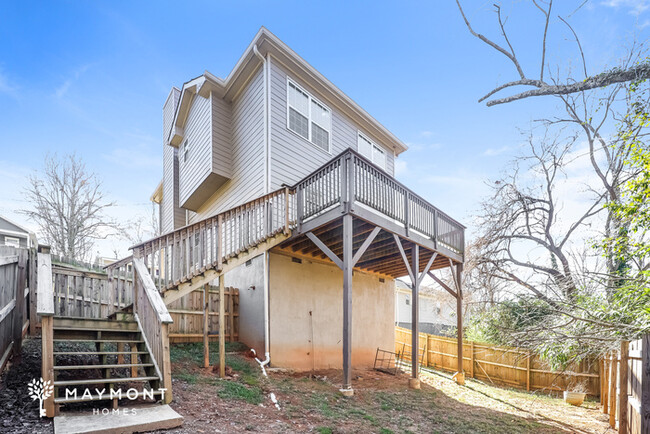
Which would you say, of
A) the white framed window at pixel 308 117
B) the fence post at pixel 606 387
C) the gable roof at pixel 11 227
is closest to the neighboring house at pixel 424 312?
the fence post at pixel 606 387

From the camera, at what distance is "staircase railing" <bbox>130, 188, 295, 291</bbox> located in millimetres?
6207

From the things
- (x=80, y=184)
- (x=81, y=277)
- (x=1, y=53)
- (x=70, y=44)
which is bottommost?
(x=81, y=277)

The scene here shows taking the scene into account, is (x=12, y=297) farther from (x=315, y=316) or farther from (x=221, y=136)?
(x=221, y=136)

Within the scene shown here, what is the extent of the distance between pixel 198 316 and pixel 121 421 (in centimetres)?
530

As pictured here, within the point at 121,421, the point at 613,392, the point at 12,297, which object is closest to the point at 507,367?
the point at 613,392

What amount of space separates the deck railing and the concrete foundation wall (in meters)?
1.89

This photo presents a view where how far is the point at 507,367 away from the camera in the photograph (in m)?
12.0

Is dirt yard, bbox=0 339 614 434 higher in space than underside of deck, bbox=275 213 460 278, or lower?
lower

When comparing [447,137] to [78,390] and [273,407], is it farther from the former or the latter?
[78,390]

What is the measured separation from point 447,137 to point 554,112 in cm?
951

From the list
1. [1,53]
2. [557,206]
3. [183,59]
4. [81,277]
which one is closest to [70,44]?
[1,53]

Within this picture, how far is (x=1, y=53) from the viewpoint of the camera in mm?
11039

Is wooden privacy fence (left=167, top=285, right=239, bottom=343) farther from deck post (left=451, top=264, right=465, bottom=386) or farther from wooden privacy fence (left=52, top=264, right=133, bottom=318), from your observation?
deck post (left=451, top=264, right=465, bottom=386)

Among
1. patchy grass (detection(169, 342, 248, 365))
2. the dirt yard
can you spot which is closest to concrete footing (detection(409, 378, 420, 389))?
the dirt yard
